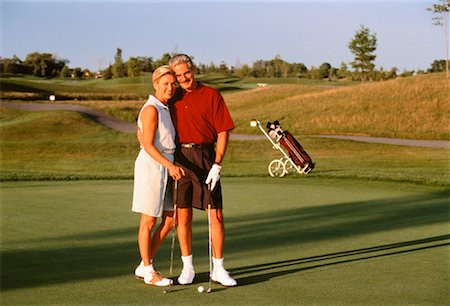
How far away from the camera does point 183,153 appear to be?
6.81m

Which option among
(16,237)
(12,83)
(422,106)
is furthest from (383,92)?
(16,237)

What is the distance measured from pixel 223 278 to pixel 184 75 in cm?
167

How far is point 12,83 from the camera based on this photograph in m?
67.1

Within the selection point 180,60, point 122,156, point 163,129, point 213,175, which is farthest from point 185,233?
point 122,156

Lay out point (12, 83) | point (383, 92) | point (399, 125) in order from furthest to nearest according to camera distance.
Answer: point (12, 83), point (383, 92), point (399, 125)

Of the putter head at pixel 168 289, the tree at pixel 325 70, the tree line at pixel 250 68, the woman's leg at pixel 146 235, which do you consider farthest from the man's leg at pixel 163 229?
the tree at pixel 325 70

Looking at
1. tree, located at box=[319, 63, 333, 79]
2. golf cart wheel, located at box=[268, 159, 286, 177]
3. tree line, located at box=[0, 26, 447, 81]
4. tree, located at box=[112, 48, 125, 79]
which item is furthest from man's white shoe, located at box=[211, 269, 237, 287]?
tree, located at box=[319, 63, 333, 79]

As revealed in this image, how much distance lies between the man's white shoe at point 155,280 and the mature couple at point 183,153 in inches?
0.9

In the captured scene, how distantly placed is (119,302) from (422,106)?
4046 centimetres

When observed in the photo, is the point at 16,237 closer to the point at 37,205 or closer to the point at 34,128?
the point at 37,205

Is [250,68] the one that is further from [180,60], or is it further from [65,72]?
[180,60]

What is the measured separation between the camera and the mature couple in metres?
6.66

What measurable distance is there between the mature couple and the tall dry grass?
1250 inches

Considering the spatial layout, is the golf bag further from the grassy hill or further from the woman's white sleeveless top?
the grassy hill
